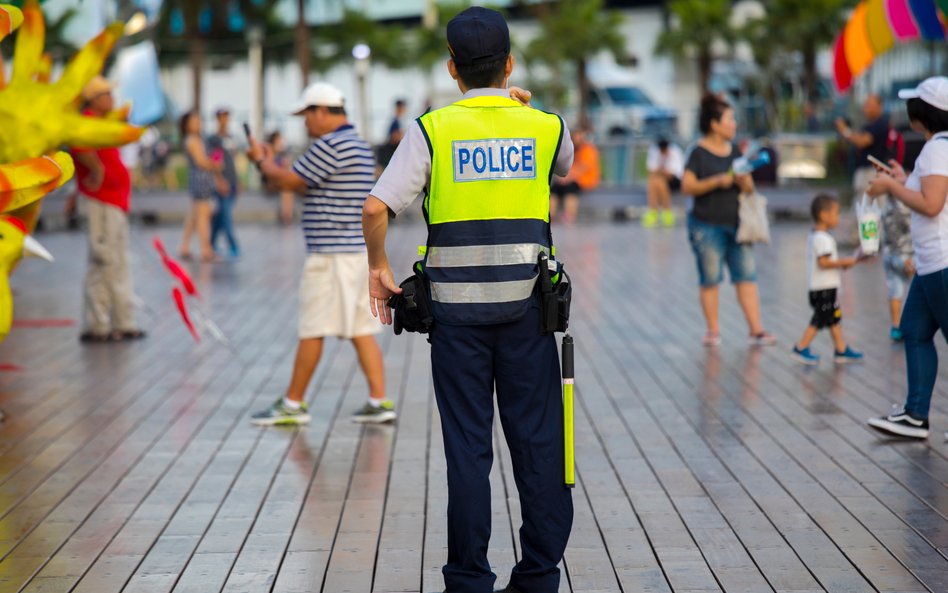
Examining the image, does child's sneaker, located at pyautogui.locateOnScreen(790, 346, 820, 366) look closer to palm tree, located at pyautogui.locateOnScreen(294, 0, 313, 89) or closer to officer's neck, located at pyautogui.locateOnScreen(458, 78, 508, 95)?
officer's neck, located at pyautogui.locateOnScreen(458, 78, 508, 95)

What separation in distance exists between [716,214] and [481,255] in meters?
5.74

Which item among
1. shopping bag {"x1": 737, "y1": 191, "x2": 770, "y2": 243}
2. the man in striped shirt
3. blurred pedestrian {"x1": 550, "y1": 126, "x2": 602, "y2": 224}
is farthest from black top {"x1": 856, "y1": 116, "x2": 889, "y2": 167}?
the man in striped shirt

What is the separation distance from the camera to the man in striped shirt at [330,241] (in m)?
7.26

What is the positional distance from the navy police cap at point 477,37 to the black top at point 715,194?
5639 millimetres

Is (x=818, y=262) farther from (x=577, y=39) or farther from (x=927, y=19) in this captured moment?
(x=577, y=39)

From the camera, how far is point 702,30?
43.3 metres

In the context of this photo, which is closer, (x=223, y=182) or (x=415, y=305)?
(x=415, y=305)

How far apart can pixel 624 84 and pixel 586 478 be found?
38.9 metres

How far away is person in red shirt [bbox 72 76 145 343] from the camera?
34.6ft

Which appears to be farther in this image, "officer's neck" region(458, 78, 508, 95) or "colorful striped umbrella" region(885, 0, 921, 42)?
"colorful striped umbrella" region(885, 0, 921, 42)

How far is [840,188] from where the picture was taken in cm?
2538

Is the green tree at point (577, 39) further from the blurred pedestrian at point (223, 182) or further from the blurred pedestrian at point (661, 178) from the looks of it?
the blurred pedestrian at point (223, 182)

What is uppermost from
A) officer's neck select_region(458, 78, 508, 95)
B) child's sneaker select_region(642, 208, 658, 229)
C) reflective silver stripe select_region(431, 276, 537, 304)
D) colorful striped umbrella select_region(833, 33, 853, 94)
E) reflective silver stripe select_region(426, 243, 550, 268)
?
colorful striped umbrella select_region(833, 33, 853, 94)

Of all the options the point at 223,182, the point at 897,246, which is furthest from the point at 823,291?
the point at 223,182
